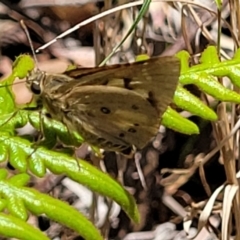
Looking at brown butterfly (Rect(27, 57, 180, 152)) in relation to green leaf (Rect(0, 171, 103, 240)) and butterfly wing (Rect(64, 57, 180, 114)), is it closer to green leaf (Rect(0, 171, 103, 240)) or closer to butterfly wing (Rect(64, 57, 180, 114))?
butterfly wing (Rect(64, 57, 180, 114))

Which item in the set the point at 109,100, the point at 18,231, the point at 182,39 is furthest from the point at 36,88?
the point at 182,39

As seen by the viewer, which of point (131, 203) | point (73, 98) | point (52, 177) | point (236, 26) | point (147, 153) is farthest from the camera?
point (147, 153)

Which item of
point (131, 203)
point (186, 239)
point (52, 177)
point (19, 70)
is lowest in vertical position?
point (186, 239)

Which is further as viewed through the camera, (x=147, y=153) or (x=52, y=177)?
(x=147, y=153)

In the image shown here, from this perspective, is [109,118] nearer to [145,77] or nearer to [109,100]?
[109,100]

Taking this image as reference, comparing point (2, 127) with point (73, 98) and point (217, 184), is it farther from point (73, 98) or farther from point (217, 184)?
point (217, 184)

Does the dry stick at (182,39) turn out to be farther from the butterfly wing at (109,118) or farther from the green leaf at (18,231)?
the green leaf at (18,231)

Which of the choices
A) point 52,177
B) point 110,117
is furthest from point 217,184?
point 110,117

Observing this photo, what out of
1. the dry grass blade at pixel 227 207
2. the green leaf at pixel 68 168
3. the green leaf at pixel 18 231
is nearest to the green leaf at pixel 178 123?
the green leaf at pixel 68 168
